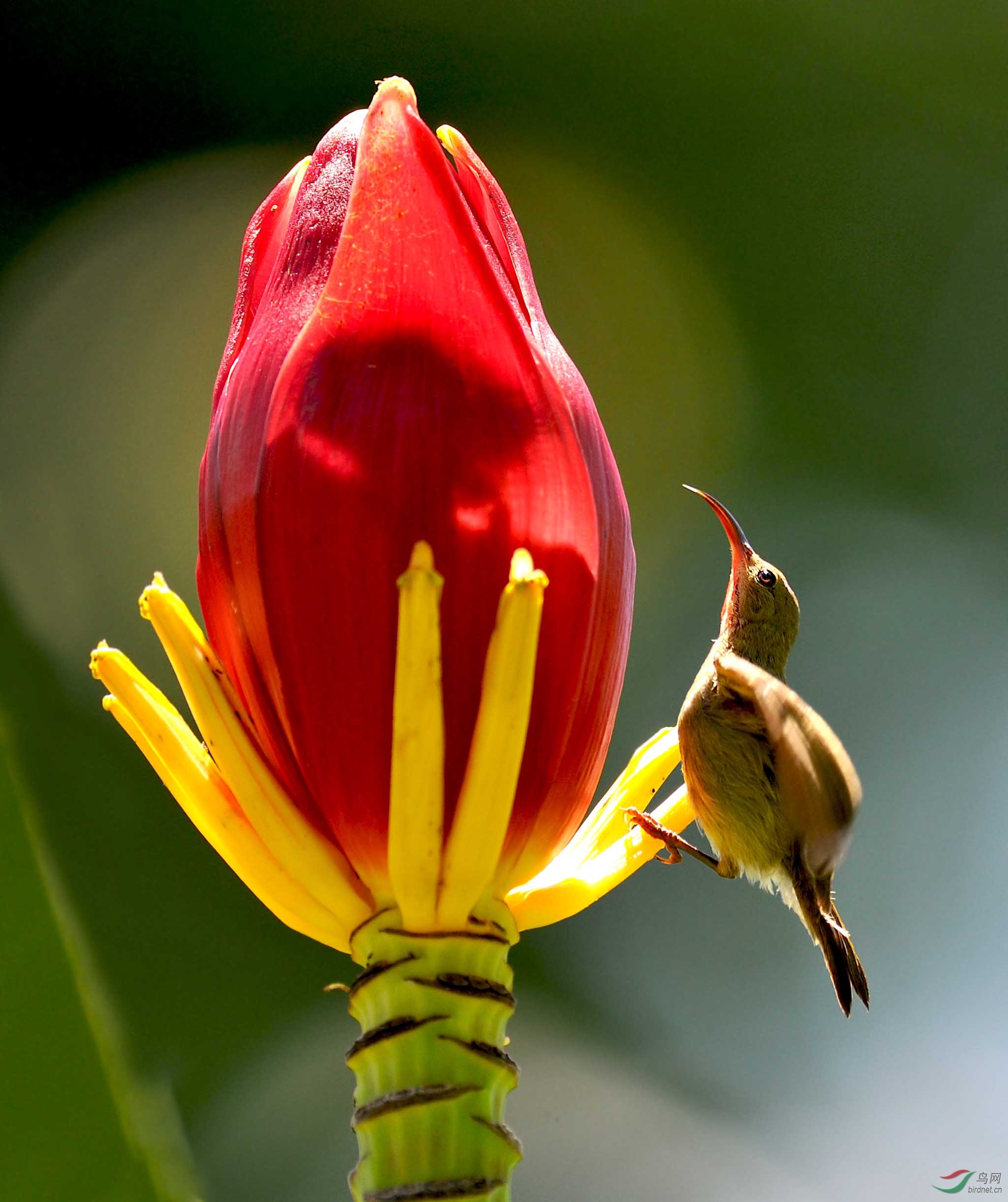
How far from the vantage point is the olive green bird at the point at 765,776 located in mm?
622

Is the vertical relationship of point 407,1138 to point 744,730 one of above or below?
below

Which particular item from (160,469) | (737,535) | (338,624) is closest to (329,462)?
(338,624)

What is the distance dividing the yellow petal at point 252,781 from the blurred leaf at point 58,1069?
5.4 inches

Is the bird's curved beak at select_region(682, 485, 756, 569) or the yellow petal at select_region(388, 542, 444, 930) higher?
the bird's curved beak at select_region(682, 485, 756, 569)

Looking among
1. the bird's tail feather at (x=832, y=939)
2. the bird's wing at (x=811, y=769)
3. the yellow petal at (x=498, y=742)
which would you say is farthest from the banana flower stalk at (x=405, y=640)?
the bird's tail feather at (x=832, y=939)

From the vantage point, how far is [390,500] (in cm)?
47

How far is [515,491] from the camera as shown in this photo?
0.49 metres

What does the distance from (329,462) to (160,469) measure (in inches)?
32.7

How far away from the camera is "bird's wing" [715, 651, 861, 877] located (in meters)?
0.61

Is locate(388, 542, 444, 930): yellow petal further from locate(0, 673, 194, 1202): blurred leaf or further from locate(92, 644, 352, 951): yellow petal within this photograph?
locate(0, 673, 194, 1202): blurred leaf

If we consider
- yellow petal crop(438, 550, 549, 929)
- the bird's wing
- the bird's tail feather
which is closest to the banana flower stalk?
yellow petal crop(438, 550, 549, 929)

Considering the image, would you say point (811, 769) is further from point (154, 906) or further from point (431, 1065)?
point (154, 906)

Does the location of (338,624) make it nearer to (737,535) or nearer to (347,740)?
(347,740)

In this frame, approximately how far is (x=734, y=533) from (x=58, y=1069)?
0.61 meters
